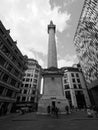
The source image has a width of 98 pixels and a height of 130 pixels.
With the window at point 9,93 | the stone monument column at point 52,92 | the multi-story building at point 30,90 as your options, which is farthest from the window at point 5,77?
the multi-story building at point 30,90

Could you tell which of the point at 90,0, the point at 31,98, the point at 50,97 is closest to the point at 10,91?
the point at 50,97

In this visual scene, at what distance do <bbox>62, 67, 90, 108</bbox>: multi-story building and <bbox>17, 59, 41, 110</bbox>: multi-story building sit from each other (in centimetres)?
1905

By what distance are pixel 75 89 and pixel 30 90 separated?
2704cm

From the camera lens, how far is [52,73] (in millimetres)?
17094

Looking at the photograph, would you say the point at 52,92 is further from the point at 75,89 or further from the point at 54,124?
the point at 75,89

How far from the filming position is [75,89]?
48094 mm

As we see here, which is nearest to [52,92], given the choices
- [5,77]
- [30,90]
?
[5,77]

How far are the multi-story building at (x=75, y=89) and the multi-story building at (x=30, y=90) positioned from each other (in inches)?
750

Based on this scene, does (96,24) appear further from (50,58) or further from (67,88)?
(67,88)

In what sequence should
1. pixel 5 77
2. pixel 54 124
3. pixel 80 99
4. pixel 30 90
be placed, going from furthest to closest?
1. pixel 30 90
2. pixel 80 99
3. pixel 5 77
4. pixel 54 124

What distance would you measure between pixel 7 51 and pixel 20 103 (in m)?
29.3

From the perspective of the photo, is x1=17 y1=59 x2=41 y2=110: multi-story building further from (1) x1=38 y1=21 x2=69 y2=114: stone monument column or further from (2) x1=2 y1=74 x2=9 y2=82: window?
(1) x1=38 y1=21 x2=69 y2=114: stone monument column

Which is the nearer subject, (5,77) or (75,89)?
(5,77)

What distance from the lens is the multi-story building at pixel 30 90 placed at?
43.1m
